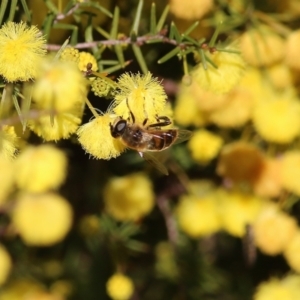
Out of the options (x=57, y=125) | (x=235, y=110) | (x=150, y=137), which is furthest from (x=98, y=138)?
(x=235, y=110)

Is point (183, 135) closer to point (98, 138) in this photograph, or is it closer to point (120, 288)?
point (98, 138)

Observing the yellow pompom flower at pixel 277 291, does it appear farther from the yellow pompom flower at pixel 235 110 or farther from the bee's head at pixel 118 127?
the bee's head at pixel 118 127

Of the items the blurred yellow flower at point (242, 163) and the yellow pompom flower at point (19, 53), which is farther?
the blurred yellow flower at point (242, 163)

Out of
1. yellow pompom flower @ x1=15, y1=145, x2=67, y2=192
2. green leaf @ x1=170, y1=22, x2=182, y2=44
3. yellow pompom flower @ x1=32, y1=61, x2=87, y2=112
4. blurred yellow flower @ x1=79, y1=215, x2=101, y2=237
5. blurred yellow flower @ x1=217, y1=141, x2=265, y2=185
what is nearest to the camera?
yellow pompom flower @ x1=32, y1=61, x2=87, y2=112

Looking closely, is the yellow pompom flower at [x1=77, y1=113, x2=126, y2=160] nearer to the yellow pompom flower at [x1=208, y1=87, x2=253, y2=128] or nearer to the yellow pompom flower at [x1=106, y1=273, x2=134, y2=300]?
the yellow pompom flower at [x1=208, y1=87, x2=253, y2=128]

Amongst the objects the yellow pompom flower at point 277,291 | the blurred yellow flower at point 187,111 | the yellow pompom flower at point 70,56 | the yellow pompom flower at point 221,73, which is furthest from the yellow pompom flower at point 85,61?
A: the yellow pompom flower at point 277,291

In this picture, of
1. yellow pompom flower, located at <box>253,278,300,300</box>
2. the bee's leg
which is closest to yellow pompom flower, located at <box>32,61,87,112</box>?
the bee's leg
